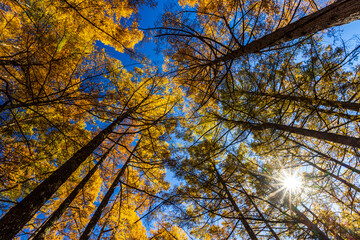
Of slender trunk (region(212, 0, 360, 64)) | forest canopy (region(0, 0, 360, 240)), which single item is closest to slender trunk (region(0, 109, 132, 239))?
forest canopy (region(0, 0, 360, 240))

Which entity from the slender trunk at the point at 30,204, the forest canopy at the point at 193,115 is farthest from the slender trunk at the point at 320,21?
the slender trunk at the point at 30,204

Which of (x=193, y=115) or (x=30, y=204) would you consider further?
(x=193, y=115)

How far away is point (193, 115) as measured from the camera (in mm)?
4391

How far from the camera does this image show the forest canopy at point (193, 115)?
2453 millimetres

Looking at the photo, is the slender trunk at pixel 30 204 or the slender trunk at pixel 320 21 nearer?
the slender trunk at pixel 320 21

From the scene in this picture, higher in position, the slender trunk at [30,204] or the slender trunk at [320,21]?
the slender trunk at [320,21]

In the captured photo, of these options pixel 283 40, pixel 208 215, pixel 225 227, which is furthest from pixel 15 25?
pixel 225 227

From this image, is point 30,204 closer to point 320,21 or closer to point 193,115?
point 193,115

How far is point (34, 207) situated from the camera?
220cm

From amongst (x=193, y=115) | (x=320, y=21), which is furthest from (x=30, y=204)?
(x=320, y=21)

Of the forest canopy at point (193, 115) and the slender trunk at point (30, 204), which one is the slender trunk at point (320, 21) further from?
the slender trunk at point (30, 204)

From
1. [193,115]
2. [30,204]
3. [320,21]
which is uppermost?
[193,115]

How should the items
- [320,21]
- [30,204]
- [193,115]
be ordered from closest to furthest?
[320,21] < [30,204] < [193,115]

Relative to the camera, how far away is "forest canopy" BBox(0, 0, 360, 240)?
2.45 meters
